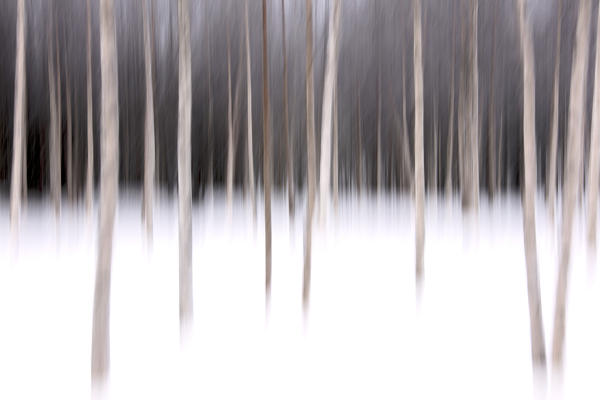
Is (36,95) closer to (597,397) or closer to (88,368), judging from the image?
(88,368)

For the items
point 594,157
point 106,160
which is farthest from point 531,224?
point 594,157

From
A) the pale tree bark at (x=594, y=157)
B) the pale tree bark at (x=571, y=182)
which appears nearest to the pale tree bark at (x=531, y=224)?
the pale tree bark at (x=571, y=182)

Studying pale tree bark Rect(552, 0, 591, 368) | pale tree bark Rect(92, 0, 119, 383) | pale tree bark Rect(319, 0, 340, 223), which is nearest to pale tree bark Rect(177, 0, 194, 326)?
pale tree bark Rect(92, 0, 119, 383)

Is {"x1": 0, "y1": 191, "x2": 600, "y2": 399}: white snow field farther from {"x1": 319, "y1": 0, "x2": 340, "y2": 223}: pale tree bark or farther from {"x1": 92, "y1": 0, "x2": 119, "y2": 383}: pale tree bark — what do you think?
{"x1": 319, "y1": 0, "x2": 340, "y2": 223}: pale tree bark

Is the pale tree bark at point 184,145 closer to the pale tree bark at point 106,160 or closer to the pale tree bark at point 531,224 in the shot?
the pale tree bark at point 106,160

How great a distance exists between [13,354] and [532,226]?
3531 millimetres

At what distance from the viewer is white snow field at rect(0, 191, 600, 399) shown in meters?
2.80

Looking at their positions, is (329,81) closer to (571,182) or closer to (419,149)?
(419,149)

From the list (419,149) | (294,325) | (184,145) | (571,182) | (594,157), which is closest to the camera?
(571,182)

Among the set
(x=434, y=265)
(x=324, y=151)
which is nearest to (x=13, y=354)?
(x=324, y=151)

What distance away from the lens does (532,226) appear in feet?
9.21

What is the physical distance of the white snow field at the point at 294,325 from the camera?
280 centimetres

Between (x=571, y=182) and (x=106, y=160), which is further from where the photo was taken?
(x=571, y=182)

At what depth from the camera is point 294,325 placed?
3801mm
